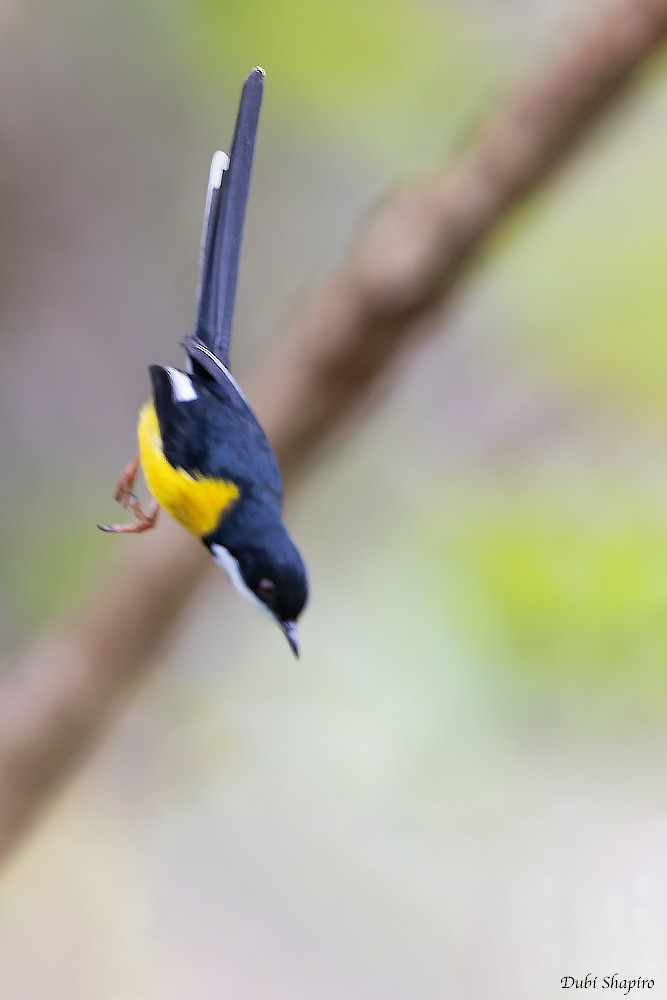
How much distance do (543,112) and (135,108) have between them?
8.08ft

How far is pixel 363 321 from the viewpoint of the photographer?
150cm

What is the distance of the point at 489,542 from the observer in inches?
106

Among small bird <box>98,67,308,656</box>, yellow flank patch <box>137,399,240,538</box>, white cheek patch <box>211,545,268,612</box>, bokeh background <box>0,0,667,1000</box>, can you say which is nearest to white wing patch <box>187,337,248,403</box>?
small bird <box>98,67,308,656</box>

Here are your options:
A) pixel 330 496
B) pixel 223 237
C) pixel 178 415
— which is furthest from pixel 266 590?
pixel 330 496

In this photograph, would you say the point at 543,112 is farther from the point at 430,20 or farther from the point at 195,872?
the point at 195,872

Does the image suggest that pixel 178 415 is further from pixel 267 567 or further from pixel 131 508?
pixel 267 567

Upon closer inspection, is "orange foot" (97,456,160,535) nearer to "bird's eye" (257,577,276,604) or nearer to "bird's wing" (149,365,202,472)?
"bird's wing" (149,365,202,472)

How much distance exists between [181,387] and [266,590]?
0.43 meters

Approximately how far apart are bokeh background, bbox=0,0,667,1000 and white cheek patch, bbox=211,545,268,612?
76cm

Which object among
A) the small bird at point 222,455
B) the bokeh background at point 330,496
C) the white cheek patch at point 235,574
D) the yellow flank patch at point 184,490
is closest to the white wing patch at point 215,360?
the small bird at point 222,455

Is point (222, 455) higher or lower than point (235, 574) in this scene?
higher

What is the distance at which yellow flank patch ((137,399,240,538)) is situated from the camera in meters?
2.06

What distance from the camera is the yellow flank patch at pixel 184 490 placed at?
206 centimetres

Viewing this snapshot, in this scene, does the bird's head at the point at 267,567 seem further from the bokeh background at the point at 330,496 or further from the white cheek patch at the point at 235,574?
the bokeh background at the point at 330,496
